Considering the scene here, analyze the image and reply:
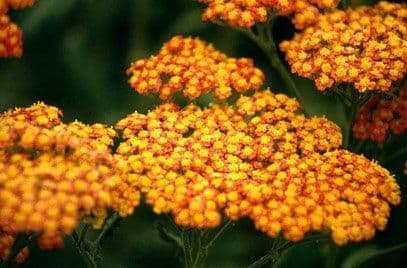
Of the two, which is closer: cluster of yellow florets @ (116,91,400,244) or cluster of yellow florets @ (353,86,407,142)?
cluster of yellow florets @ (116,91,400,244)

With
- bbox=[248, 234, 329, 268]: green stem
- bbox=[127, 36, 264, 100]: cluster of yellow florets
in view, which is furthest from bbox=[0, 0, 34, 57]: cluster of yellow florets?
bbox=[248, 234, 329, 268]: green stem

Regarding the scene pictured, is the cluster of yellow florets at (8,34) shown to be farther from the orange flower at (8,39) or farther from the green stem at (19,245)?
the green stem at (19,245)

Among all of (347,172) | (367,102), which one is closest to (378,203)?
(347,172)

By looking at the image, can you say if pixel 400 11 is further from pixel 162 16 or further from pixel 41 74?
pixel 41 74

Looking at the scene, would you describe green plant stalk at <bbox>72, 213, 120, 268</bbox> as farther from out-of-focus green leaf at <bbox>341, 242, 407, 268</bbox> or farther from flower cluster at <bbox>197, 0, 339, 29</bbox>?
out-of-focus green leaf at <bbox>341, 242, 407, 268</bbox>

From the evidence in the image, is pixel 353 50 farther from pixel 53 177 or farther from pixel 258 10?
pixel 53 177

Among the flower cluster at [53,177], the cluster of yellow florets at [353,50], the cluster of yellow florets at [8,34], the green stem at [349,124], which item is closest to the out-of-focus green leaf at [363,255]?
the green stem at [349,124]
